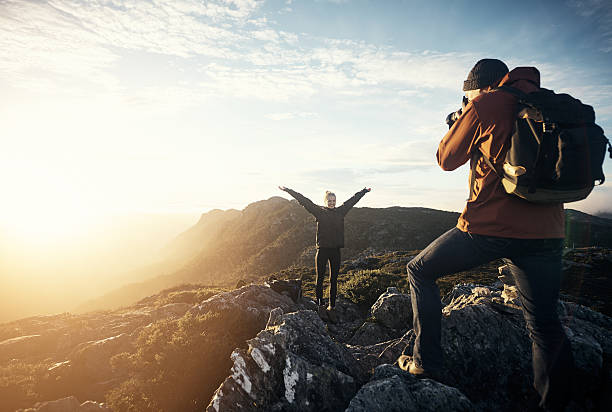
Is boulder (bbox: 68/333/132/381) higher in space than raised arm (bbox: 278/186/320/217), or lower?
lower

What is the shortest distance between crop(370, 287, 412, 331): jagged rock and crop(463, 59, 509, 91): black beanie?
6882 millimetres

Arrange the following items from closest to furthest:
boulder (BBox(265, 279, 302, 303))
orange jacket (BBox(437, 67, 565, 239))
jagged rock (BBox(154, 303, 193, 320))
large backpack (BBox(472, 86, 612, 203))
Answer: large backpack (BBox(472, 86, 612, 203)), orange jacket (BBox(437, 67, 565, 239)), boulder (BBox(265, 279, 302, 303)), jagged rock (BBox(154, 303, 193, 320))

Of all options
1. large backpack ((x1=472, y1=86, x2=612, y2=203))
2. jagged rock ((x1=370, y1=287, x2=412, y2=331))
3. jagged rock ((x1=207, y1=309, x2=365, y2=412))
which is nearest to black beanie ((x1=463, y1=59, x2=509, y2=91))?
large backpack ((x1=472, y1=86, x2=612, y2=203))

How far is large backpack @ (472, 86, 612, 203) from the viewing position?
245 cm

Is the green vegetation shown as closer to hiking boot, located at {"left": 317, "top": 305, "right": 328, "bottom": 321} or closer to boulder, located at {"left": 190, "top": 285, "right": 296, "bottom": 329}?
boulder, located at {"left": 190, "top": 285, "right": 296, "bottom": 329}

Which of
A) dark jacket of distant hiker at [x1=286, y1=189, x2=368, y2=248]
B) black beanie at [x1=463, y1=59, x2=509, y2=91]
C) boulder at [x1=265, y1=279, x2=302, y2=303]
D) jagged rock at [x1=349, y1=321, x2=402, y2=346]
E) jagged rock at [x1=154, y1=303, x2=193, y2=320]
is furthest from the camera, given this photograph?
jagged rock at [x1=154, y1=303, x2=193, y2=320]

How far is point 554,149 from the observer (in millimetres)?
2496

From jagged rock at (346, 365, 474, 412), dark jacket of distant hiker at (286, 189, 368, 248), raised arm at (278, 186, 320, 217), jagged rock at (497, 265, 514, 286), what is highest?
raised arm at (278, 186, 320, 217)

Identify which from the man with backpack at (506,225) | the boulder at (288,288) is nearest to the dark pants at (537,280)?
the man with backpack at (506,225)

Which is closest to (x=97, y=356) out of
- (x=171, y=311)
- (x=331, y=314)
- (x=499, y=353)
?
(x=171, y=311)

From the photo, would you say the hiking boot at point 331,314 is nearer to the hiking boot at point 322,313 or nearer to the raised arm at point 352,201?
the hiking boot at point 322,313

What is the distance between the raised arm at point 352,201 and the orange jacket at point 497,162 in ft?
21.2

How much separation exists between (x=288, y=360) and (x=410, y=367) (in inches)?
62.6

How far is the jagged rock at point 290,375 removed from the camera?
3879 mm
